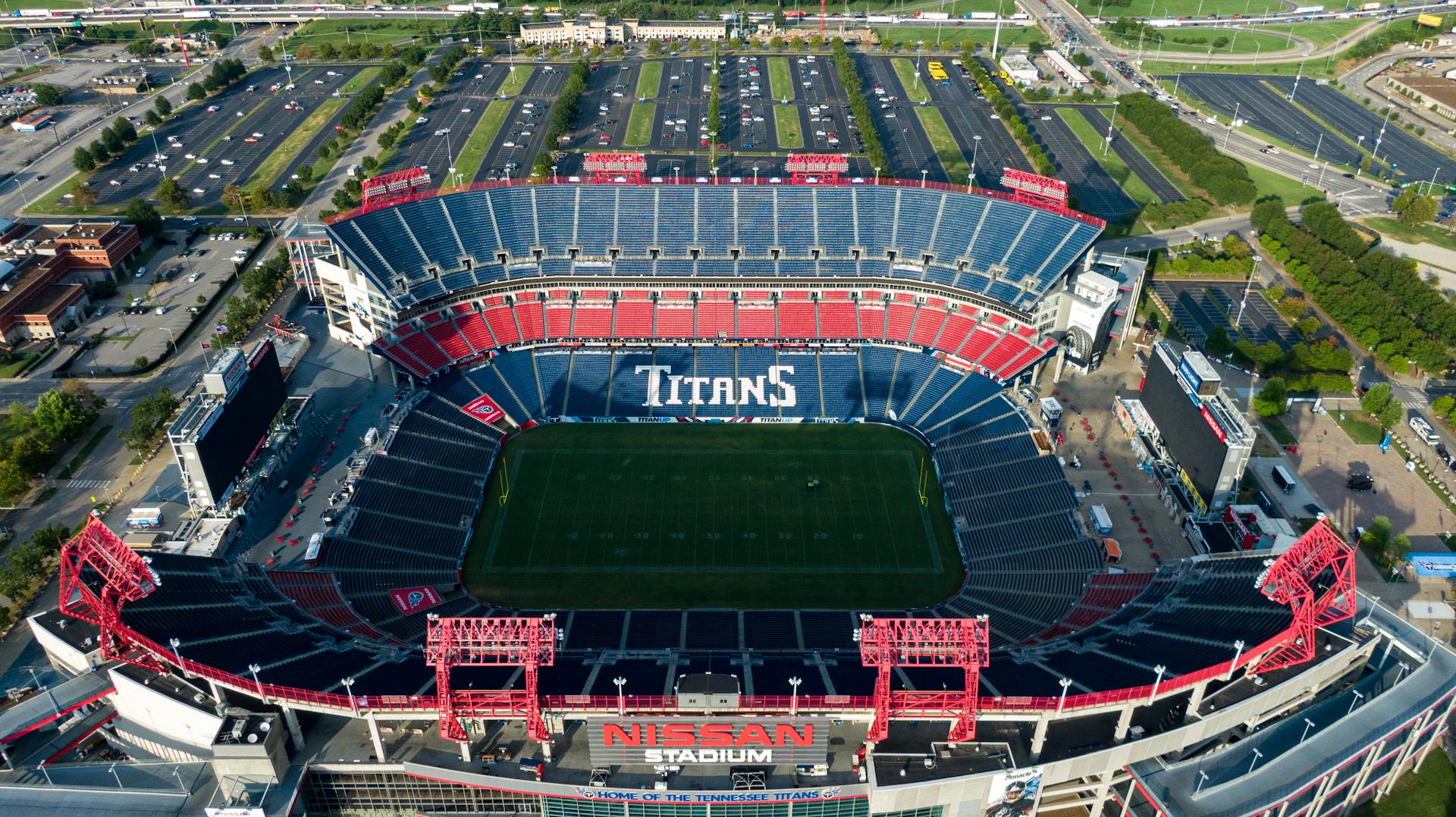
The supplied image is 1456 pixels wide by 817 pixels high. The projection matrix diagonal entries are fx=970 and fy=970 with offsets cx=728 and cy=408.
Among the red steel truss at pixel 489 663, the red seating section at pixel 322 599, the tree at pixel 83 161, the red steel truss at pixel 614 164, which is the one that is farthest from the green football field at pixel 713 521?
the tree at pixel 83 161

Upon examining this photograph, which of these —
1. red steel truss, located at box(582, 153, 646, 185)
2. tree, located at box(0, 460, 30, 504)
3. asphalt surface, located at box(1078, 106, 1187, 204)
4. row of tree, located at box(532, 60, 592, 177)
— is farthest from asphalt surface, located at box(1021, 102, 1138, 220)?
tree, located at box(0, 460, 30, 504)

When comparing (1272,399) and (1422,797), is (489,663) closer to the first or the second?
(1422,797)

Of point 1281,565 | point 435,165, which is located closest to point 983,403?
point 1281,565

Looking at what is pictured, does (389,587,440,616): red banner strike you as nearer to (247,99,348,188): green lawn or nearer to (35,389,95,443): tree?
(35,389,95,443): tree

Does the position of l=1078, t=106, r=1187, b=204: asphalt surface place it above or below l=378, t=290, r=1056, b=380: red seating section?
below

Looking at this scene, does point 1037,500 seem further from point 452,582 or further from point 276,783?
point 276,783

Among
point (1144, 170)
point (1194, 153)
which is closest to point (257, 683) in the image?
point (1144, 170)

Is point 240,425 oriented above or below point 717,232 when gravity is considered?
below
